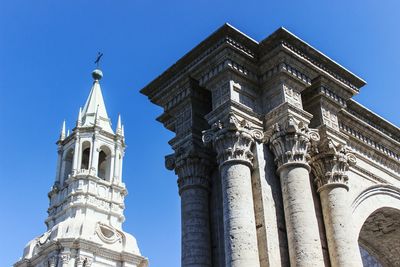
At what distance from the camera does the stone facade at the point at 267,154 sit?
1004 centimetres

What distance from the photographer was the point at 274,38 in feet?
37.6

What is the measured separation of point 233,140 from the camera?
34.5ft


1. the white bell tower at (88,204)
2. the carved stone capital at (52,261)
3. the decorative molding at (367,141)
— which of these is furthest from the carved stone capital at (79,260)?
the decorative molding at (367,141)

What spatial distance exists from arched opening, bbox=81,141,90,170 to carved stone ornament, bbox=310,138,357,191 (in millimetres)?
34626

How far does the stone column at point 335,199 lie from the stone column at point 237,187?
148 cm

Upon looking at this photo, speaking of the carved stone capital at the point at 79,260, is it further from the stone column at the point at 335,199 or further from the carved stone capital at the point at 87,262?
the stone column at the point at 335,199

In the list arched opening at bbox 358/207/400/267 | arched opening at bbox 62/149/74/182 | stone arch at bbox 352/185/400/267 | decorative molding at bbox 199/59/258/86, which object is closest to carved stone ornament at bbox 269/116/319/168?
decorative molding at bbox 199/59/258/86

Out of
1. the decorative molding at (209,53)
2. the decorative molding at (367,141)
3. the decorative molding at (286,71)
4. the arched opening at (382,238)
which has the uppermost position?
the decorative molding at (209,53)

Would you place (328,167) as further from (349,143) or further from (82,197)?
(82,197)

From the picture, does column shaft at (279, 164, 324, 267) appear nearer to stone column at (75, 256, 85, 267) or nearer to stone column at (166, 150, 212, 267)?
stone column at (166, 150, 212, 267)

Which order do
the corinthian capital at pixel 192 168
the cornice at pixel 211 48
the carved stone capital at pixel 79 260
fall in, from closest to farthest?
the corinthian capital at pixel 192 168, the cornice at pixel 211 48, the carved stone capital at pixel 79 260

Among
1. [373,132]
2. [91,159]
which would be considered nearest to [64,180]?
[91,159]

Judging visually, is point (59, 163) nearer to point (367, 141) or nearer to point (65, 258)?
point (65, 258)

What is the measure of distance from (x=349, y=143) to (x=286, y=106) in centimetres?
264
